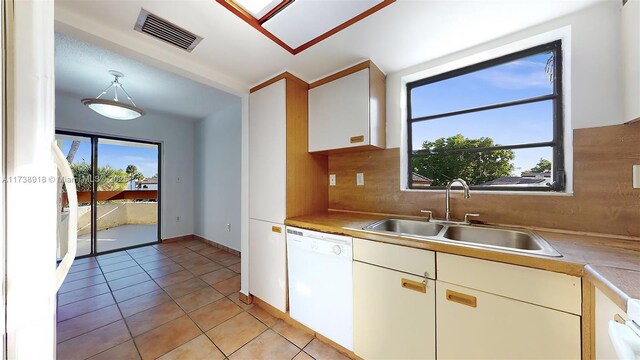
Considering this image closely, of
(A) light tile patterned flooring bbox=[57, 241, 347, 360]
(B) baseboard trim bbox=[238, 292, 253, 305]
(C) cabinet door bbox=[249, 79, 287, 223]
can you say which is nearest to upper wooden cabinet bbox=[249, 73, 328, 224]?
(C) cabinet door bbox=[249, 79, 287, 223]

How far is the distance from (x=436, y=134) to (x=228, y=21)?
1764mm

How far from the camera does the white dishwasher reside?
1.41m

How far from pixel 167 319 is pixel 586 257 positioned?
275 centimetres

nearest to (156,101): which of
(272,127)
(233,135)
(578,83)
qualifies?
(233,135)

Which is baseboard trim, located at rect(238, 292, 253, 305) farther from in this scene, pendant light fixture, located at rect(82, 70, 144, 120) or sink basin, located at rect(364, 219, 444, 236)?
Answer: pendant light fixture, located at rect(82, 70, 144, 120)

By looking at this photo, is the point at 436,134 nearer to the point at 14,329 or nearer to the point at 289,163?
the point at 289,163

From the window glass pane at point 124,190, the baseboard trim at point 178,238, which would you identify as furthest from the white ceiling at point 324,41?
the baseboard trim at point 178,238

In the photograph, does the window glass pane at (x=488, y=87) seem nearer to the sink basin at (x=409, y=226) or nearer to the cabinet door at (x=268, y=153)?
the sink basin at (x=409, y=226)

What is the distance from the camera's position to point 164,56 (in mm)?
1548

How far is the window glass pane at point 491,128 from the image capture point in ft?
4.70

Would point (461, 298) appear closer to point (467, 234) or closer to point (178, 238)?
point (467, 234)

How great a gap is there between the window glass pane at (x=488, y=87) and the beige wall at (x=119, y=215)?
4.83 metres

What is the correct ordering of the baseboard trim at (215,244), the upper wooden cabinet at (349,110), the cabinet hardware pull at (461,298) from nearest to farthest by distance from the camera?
the cabinet hardware pull at (461,298) < the upper wooden cabinet at (349,110) < the baseboard trim at (215,244)

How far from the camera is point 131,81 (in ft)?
8.51
